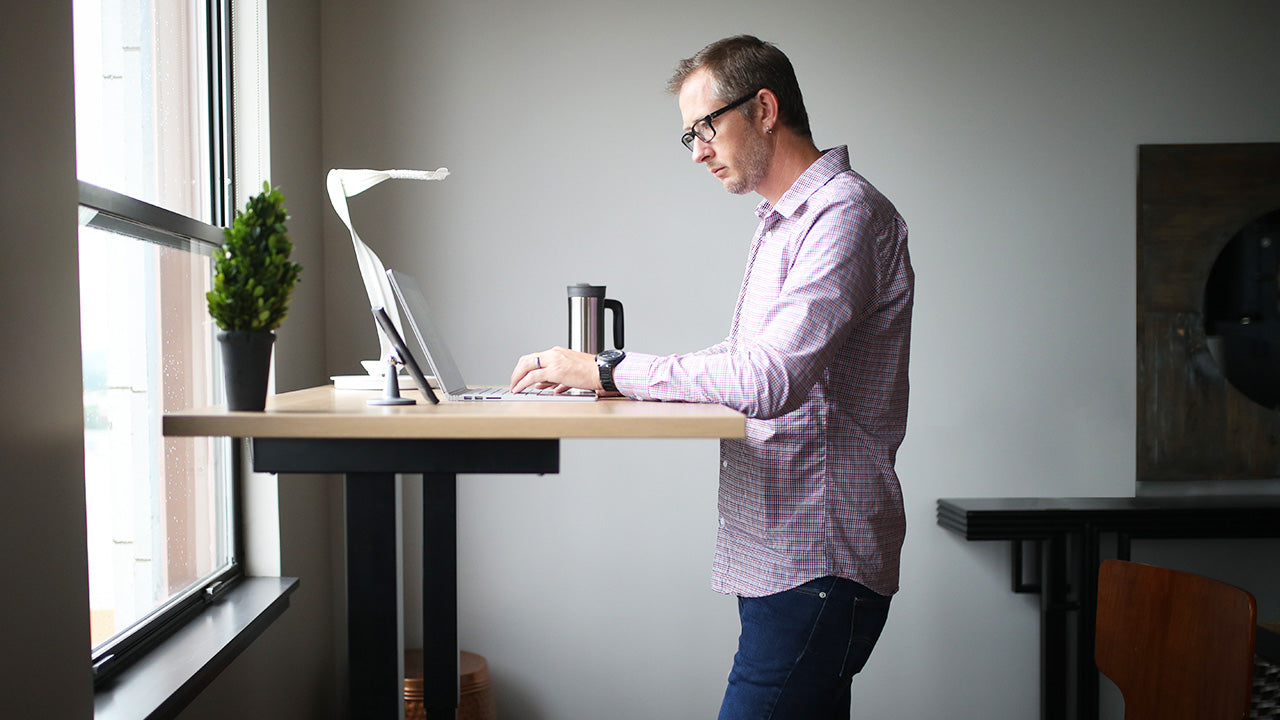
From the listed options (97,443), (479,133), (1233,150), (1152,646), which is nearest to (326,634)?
(97,443)

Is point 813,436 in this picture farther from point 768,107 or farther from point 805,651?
point 768,107

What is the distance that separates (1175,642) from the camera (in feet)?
5.64

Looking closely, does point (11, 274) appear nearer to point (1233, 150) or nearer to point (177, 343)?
point (177, 343)

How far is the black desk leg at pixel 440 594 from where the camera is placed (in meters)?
1.42

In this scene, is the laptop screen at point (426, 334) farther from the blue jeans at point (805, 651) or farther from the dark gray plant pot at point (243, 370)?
the blue jeans at point (805, 651)

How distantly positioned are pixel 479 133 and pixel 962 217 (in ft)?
5.23

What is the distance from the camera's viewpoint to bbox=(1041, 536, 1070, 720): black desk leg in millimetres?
2930

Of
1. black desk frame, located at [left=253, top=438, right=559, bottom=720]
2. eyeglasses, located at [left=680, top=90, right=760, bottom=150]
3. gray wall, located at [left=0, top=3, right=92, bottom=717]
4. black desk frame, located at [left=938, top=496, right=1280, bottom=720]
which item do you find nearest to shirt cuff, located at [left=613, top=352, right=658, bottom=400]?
black desk frame, located at [left=253, top=438, right=559, bottom=720]

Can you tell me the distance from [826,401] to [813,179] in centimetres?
39

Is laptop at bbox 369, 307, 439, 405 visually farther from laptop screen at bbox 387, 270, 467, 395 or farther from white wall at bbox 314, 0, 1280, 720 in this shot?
white wall at bbox 314, 0, 1280, 720

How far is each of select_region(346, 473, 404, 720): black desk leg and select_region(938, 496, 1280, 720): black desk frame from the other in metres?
2.04

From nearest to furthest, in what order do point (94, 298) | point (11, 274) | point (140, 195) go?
point (11, 274) < point (94, 298) < point (140, 195)

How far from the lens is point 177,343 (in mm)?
2092

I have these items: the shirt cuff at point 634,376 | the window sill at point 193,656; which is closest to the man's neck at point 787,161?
the shirt cuff at point 634,376
